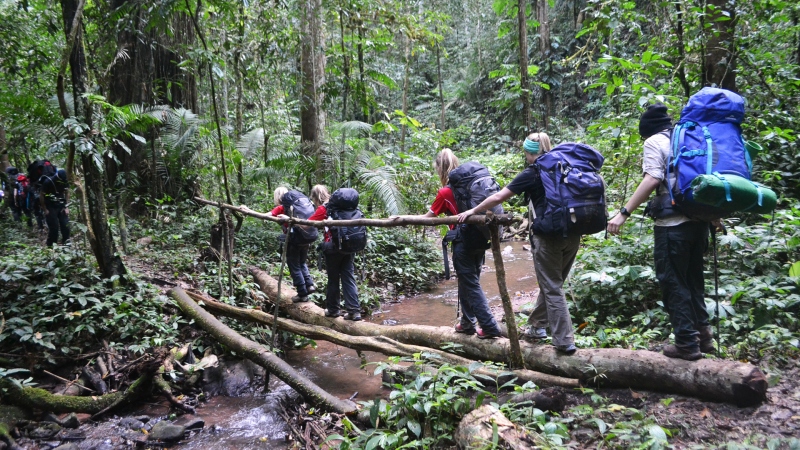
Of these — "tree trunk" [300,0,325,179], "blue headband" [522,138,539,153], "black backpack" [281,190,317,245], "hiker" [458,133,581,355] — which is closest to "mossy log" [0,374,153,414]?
"black backpack" [281,190,317,245]

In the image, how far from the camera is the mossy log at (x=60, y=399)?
464 centimetres

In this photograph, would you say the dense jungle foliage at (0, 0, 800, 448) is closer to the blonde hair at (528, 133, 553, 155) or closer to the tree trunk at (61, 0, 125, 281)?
the tree trunk at (61, 0, 125, 281)

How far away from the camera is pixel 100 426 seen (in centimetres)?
480

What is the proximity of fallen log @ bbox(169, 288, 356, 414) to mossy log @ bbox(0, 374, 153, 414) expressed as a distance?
106 cm

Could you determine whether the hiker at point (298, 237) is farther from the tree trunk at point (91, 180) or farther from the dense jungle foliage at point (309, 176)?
the tree trunk at point (91, 180)

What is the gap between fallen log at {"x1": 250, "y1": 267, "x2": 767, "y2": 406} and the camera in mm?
3291

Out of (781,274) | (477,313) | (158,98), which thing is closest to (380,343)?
(477,313)

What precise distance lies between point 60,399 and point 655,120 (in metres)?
6.40

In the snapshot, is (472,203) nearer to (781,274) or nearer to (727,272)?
(727,272)

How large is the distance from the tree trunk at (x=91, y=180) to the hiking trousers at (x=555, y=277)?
223 inches

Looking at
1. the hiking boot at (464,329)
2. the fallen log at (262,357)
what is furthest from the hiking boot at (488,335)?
the fallen log at (262,357)

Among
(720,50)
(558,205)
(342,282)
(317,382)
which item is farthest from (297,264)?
A: (720,50)

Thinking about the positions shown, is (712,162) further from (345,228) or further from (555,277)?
(345,228)

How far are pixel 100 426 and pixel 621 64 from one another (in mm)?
7715
